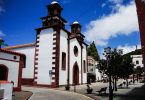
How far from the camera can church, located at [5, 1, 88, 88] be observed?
1217 inches

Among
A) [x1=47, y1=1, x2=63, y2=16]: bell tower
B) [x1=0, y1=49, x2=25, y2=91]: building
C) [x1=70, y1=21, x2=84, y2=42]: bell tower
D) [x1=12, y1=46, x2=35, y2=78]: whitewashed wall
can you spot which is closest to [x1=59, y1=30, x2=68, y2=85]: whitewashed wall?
[x1=47, y1=1, x2=63, y2=16]: bell tower

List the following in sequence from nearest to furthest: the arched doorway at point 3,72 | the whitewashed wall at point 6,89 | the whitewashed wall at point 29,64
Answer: the whitewashed wall at point 6,89
the arched doorway at point 3,72
the whitewashed wall at point 29,64

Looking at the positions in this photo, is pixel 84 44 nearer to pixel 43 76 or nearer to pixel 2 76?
pixel 43 76

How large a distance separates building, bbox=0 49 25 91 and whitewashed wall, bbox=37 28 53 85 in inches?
312

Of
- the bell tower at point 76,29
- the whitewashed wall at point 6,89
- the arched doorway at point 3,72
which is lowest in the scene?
the whitewashed wall at point 6,89

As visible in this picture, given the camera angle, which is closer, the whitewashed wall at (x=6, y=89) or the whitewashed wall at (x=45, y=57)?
Result: the whitewashed wall at (x=6, y=89)

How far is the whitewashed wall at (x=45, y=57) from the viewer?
3106cm

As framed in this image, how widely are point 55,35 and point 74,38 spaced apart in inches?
234

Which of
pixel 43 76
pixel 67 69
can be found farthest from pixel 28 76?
pixel 67 69

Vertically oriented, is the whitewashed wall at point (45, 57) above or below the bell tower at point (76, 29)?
below

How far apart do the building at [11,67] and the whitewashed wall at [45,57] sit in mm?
7923

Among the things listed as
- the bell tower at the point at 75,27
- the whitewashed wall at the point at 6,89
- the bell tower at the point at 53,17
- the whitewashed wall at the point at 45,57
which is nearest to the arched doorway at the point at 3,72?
the whitewashed wall at the point at 6,89

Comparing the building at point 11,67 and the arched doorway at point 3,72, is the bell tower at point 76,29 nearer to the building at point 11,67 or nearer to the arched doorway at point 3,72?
the building at point 11,67

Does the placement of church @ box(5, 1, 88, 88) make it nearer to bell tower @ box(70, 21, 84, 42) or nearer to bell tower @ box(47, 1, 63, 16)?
bell tower @ box(47, 1, 63, 16)
